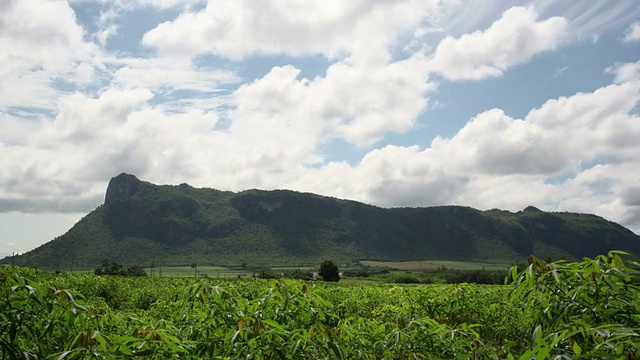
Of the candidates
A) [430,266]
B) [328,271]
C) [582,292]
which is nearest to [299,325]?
[582,292]

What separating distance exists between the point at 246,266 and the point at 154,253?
41.2 metres

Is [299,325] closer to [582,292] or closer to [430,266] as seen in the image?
[582,292]

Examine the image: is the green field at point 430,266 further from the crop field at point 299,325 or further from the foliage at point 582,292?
the foliage at point 582,292

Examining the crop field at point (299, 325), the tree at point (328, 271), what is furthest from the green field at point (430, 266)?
the crop field at point (299, 325)

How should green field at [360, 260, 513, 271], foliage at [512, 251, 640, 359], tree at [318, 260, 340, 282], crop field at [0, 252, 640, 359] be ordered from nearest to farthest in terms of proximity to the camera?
1. crop field at [0, 252, 640, 359]
2. foliage at [512, 251, 640, 359]
3. tree at [318, 260, 340, 282]
4. green field at [360, 260, 513, 271]

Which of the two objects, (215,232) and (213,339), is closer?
(213,339)

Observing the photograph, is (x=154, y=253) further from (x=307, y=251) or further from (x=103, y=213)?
(x=307, y=251)

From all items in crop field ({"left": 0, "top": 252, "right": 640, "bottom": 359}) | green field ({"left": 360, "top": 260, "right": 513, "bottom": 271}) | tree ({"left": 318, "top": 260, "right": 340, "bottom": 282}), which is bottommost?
green field ({"left": 360, "top": 260, "right": 513, "bottom": 271})

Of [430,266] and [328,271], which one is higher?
[328,271]

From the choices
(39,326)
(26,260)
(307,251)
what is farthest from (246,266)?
(39,326)

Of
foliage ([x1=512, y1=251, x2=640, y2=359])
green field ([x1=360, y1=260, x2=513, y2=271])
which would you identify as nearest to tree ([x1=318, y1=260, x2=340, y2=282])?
foliage ([x1=512, y1=251, x2=640, y2=359])

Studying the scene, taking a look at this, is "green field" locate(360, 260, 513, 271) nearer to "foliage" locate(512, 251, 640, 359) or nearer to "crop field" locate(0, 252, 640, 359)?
"crop field" locate(0, 252, 640, 359)

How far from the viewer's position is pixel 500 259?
190 meters

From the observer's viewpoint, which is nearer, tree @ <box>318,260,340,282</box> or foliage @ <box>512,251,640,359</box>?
foliage @ <box>512,251,640,359</box>
